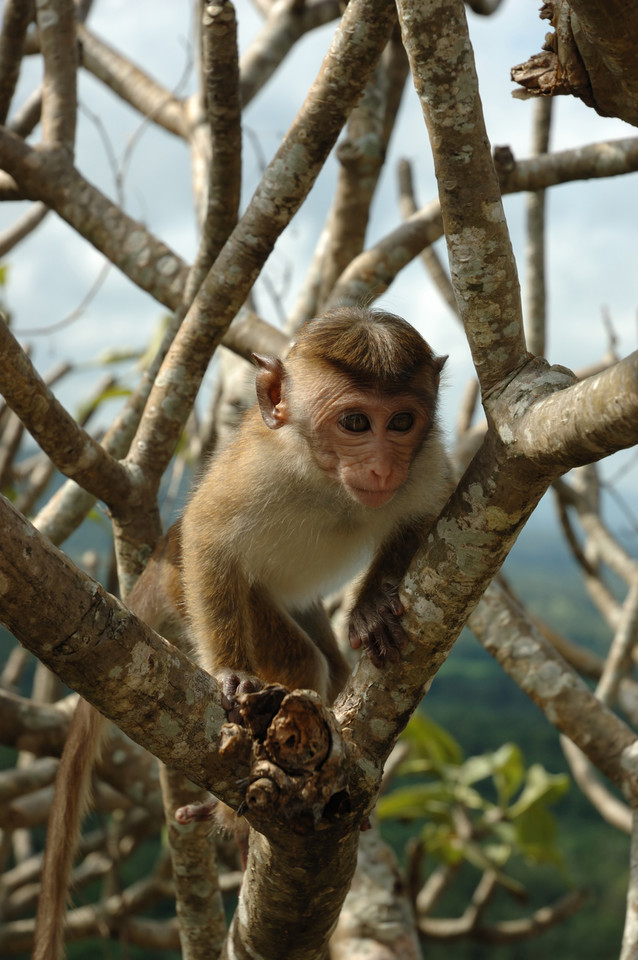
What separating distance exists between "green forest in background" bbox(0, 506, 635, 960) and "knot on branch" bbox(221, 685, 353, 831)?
5.50 metres

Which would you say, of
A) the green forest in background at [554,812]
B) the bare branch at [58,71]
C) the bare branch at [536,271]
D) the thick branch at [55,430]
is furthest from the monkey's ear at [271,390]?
the green forest in background at [554,812]

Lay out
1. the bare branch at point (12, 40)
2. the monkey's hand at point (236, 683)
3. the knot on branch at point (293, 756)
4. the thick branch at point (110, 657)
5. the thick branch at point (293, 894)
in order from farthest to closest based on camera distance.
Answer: the bare branch at point (12, 40) < the monkey's hand at point (236, 683) < the thick branch at point (293, 894) < the knot on branch at point (293, 756) < the thick branch at point (110, 657)

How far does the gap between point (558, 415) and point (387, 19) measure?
5.42ft

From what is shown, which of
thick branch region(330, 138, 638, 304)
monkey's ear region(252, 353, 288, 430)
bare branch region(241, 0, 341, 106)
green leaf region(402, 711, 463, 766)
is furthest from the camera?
green leaf region(402, 711, 463, 766)

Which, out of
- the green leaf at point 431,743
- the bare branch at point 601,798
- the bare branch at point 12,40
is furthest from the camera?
the green leaf at point 431,743

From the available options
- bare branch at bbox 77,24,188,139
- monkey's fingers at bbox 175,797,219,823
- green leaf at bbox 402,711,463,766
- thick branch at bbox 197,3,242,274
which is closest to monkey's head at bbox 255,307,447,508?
thick branch at bbox 197,3,242,274

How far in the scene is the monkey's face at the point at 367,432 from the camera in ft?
9.44

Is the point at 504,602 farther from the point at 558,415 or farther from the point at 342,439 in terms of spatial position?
the point at 558,415

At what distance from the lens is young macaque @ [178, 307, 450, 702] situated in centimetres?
290

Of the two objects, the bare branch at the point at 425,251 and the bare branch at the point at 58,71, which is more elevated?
the bare branch at the point at 425,251

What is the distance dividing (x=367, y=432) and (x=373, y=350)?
10.2 inches

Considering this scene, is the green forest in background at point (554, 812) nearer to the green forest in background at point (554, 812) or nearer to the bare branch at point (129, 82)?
the green forest in background at point (554, 812)

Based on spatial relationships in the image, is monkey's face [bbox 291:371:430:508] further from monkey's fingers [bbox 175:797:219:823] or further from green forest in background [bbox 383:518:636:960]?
green forest in background [bbox 383:518:636:960]

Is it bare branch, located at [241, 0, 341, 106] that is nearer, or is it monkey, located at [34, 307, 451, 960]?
monkey, located at [34, 307, 451, 960]
